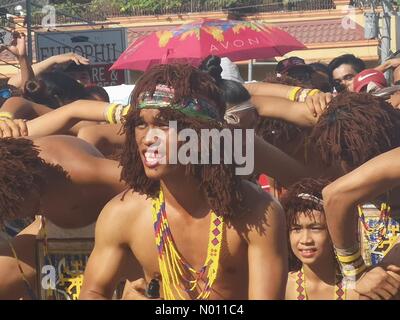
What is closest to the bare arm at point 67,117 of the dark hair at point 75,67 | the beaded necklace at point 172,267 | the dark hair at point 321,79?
the beaded necklace at point 172,267

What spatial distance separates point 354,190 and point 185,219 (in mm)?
711

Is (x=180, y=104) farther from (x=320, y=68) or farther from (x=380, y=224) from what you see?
(x=320, y=68)

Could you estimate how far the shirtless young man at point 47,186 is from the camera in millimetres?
5246

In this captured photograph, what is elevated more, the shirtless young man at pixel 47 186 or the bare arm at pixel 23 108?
the bare arm at pixel 23 108

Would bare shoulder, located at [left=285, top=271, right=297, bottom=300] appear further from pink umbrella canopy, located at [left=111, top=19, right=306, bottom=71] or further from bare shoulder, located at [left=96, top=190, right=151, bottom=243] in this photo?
pink umbrella canopy, located at [left=111, top=19, right=306, bottom=71]

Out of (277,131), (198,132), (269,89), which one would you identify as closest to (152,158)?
(198,132)

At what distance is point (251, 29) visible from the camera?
29.6ft

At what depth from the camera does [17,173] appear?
17.2 feet

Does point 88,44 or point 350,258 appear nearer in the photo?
point 350,258

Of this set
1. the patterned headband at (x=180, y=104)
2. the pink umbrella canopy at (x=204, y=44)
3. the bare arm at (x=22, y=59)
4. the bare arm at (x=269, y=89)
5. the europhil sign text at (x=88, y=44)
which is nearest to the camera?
the patterned headband at (x=180, y=104)

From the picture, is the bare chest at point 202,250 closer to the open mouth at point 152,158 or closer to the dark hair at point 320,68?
the open mouth at point 152,158

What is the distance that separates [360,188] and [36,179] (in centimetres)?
172
